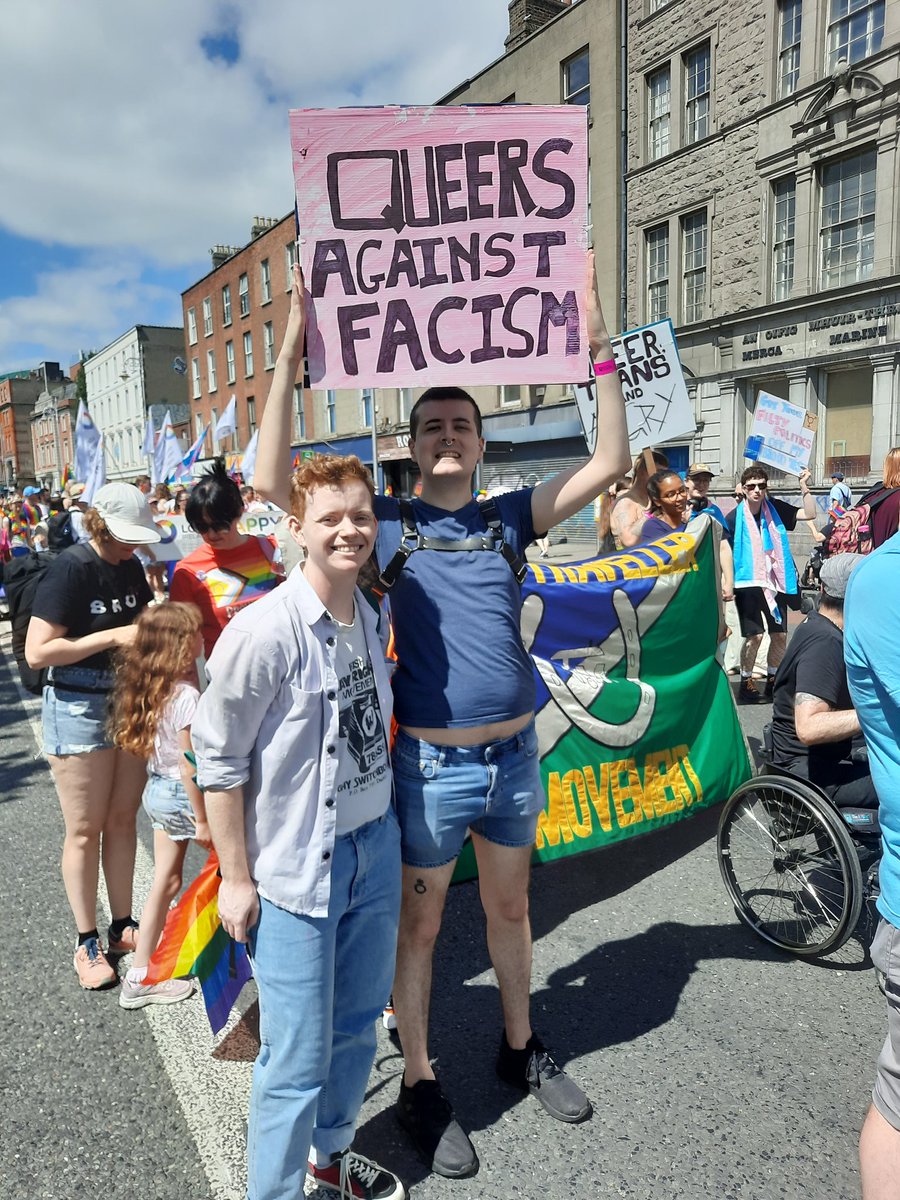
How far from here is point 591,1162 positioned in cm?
228

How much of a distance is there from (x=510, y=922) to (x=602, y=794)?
152 cm

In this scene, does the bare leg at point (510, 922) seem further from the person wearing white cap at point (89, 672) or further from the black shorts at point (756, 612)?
the black shorts at point (756, 612)

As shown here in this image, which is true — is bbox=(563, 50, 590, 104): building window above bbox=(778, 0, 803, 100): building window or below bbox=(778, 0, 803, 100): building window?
above

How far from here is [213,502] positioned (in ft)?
11.5

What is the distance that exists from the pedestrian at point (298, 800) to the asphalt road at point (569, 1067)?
0.56 m

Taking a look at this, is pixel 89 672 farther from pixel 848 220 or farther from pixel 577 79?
pixel 577 79

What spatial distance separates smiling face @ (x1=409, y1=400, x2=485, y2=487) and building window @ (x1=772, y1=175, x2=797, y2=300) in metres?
17.8

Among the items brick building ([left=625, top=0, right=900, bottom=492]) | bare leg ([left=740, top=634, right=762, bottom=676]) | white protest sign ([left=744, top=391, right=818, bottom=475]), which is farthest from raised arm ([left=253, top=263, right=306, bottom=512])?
brick building ([left=625, top=0, right=900, bottom=492])

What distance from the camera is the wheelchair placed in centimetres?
310

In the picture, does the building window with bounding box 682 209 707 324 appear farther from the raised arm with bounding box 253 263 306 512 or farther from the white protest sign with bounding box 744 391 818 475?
the raised arm with bounding box 253 263 306 512

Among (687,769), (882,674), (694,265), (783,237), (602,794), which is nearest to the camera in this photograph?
(882,674)

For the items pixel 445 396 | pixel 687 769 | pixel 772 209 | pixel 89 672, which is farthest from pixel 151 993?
pixel 772 209

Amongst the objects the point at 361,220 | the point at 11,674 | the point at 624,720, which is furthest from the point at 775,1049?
the point at 11,674

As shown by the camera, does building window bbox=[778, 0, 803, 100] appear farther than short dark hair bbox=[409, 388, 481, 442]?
Yes
